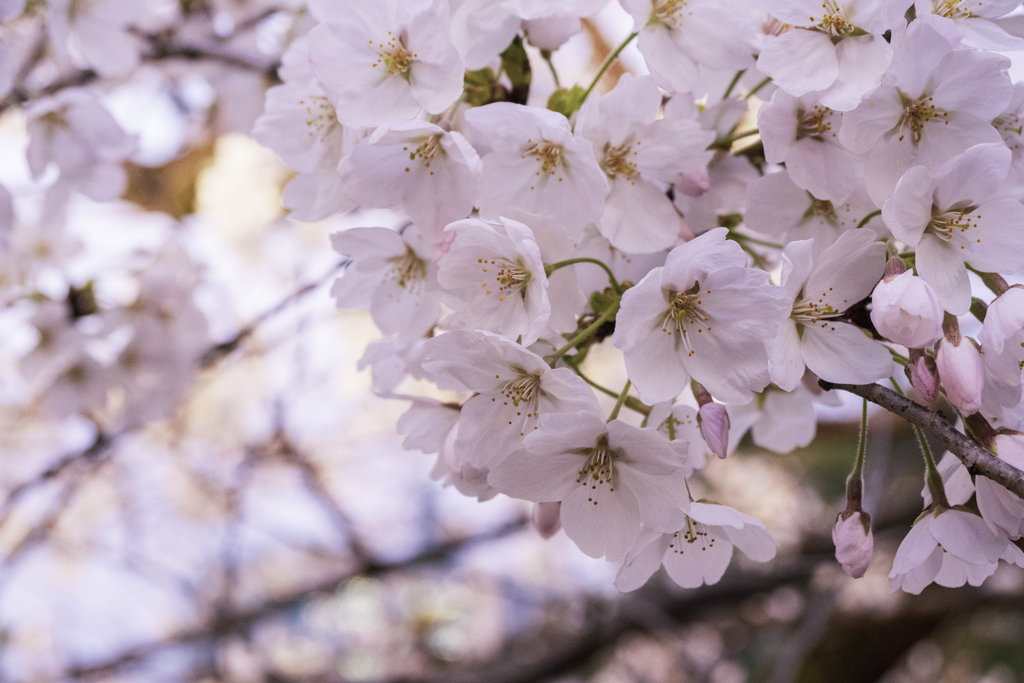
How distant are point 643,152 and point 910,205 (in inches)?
8.8

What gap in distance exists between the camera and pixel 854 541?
22.4 inches

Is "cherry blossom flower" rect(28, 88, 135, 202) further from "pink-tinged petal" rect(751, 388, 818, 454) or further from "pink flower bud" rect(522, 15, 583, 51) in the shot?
"pink-tinged petal" rect(751, 388, 818, 454)

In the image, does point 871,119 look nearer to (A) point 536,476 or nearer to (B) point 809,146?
(B) point 809,146

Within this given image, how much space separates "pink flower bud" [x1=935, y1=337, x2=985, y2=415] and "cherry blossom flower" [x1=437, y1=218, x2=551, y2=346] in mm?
293

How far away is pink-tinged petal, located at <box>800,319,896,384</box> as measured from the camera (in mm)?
533

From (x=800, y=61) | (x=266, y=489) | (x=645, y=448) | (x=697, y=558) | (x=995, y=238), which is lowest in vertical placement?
(x=266, y=489)

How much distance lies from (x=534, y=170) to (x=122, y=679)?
14.4 ft

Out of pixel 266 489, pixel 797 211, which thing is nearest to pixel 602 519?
pixel 797 211

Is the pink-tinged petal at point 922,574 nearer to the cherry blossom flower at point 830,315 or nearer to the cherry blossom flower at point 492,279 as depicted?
the cherry blossom flower at point 830,315

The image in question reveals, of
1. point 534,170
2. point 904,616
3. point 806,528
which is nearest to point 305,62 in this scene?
point 534,170

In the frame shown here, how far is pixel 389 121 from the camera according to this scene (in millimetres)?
577

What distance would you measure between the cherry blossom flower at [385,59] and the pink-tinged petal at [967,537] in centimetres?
54

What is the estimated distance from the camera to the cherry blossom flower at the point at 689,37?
0.60 m

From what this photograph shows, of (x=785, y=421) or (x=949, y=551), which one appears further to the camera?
(x=785, y=421)
